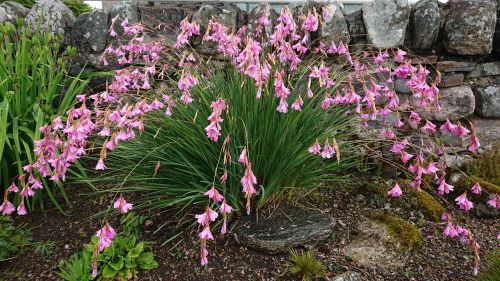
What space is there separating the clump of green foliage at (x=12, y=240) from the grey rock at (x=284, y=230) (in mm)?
1276

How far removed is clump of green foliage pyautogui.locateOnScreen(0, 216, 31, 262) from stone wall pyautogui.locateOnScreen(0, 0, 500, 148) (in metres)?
1.58

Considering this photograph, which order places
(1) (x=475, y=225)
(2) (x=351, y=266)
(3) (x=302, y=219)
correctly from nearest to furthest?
(2) (x=351, y=266) < (3) (x=302, y=219) < (1) (x=475, y=225)

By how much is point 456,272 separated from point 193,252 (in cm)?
145

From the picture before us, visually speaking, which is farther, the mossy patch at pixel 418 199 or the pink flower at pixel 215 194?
the mossy patch at pixel 418 199

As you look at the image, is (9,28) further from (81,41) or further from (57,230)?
(57,230)

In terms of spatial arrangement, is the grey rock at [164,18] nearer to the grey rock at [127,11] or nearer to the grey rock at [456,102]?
the grey rock at [127,11]

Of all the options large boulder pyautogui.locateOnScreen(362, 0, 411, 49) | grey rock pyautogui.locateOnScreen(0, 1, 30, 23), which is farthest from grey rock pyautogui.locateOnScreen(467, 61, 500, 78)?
grey rock pyautogui.locateOnScreen(0, 1, 30, 23)

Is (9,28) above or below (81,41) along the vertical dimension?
above

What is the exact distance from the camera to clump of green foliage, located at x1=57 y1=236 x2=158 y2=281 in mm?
2197

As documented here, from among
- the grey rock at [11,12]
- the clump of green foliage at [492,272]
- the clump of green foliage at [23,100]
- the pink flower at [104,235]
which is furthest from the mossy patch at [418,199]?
the grey rock at [11,12]

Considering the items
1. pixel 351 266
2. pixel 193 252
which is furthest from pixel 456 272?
pixel 193 252

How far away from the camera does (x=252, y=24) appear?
3469 millimetres

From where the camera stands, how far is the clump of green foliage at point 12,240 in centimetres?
249

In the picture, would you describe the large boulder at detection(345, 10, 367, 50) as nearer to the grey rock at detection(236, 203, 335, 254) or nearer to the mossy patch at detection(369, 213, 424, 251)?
the mossy patch at detection(369, 213, 424, 251)
